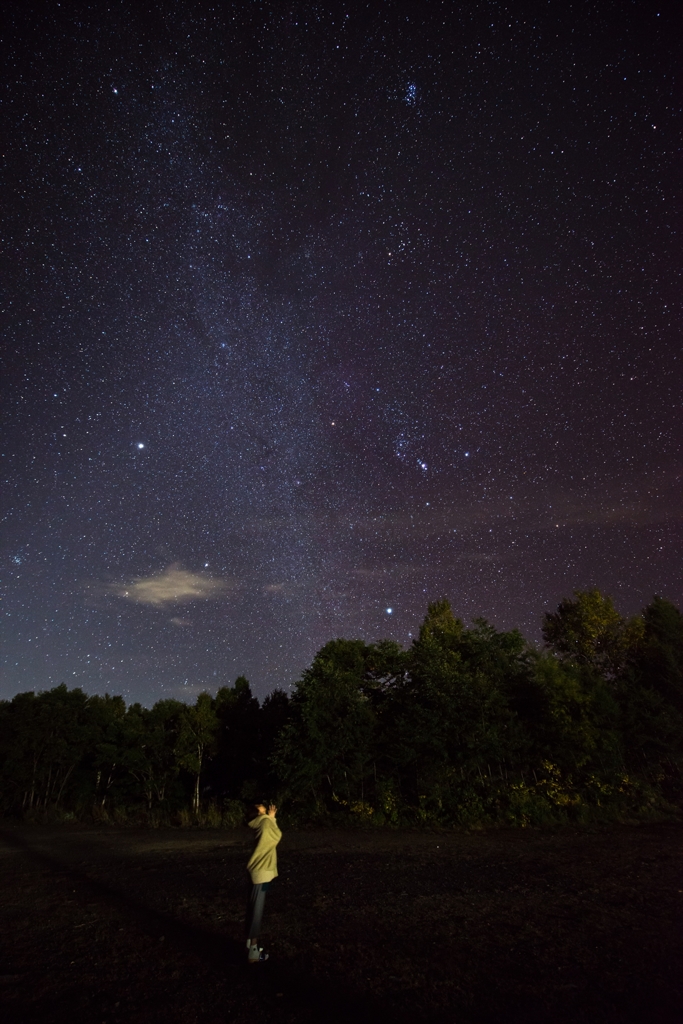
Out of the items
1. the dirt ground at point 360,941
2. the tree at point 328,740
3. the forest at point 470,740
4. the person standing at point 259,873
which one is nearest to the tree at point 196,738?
the forest at point 470,740

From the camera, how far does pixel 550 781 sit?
739 inches

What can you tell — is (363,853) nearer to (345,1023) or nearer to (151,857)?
(151,857)

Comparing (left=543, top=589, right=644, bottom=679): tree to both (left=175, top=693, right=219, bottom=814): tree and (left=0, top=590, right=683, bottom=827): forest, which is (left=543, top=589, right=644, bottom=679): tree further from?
(left=175, top=693, right=219, bottom=814): tree

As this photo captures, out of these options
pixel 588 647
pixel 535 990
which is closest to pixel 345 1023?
pixel 535 990

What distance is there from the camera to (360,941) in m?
6.48

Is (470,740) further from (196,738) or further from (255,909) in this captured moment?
(196,738)

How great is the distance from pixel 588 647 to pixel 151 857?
2794cm

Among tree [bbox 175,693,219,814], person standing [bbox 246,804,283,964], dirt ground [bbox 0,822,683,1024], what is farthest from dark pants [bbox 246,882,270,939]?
Answer: tree [bbox 175,693,219,814]

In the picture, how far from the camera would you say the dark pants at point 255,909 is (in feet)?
19.4

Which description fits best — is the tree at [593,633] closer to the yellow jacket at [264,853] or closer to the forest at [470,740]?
the forest at [470,740]

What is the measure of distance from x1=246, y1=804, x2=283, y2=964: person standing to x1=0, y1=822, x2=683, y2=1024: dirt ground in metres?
0.22

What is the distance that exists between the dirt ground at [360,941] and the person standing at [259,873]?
22cm

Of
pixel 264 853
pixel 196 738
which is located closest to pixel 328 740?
pixel 196 738

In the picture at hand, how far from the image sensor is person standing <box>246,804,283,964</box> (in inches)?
231
